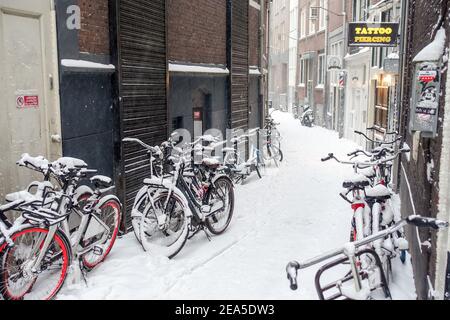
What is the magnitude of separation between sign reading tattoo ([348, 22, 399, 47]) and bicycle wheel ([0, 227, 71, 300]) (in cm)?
879

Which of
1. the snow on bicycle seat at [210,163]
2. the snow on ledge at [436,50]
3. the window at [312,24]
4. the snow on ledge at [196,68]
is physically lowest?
the snow on bicycle seat at [210,163]

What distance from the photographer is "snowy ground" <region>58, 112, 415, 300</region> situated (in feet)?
15.2

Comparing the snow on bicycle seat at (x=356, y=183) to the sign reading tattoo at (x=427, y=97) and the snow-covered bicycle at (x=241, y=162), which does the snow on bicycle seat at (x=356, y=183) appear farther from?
the snow-covered bicycle at (x=241, y=162)

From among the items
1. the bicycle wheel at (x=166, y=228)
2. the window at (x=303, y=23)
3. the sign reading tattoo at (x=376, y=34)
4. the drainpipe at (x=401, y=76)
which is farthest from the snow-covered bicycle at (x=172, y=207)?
the window at (x=303, y=23)

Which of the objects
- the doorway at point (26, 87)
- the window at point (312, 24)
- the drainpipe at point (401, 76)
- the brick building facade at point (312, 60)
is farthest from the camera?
the window at point (312, 24)

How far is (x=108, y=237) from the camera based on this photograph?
17.7ft

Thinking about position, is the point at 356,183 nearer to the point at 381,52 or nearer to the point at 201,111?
the point at 201,111

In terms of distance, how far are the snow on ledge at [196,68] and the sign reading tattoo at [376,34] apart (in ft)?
11.2

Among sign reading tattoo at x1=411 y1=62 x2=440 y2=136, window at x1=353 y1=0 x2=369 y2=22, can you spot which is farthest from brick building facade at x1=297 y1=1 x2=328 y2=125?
sign reading tattoo at x1=411 y1=62 x2=440 y2=136

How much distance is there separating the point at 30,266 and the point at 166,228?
1917 mm

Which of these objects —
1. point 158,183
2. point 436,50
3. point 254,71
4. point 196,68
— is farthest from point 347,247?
point 254,71

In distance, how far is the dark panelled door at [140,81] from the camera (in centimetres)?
655

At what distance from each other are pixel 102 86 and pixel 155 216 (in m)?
1.79

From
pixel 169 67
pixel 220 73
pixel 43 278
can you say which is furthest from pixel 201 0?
pixel 43 278
